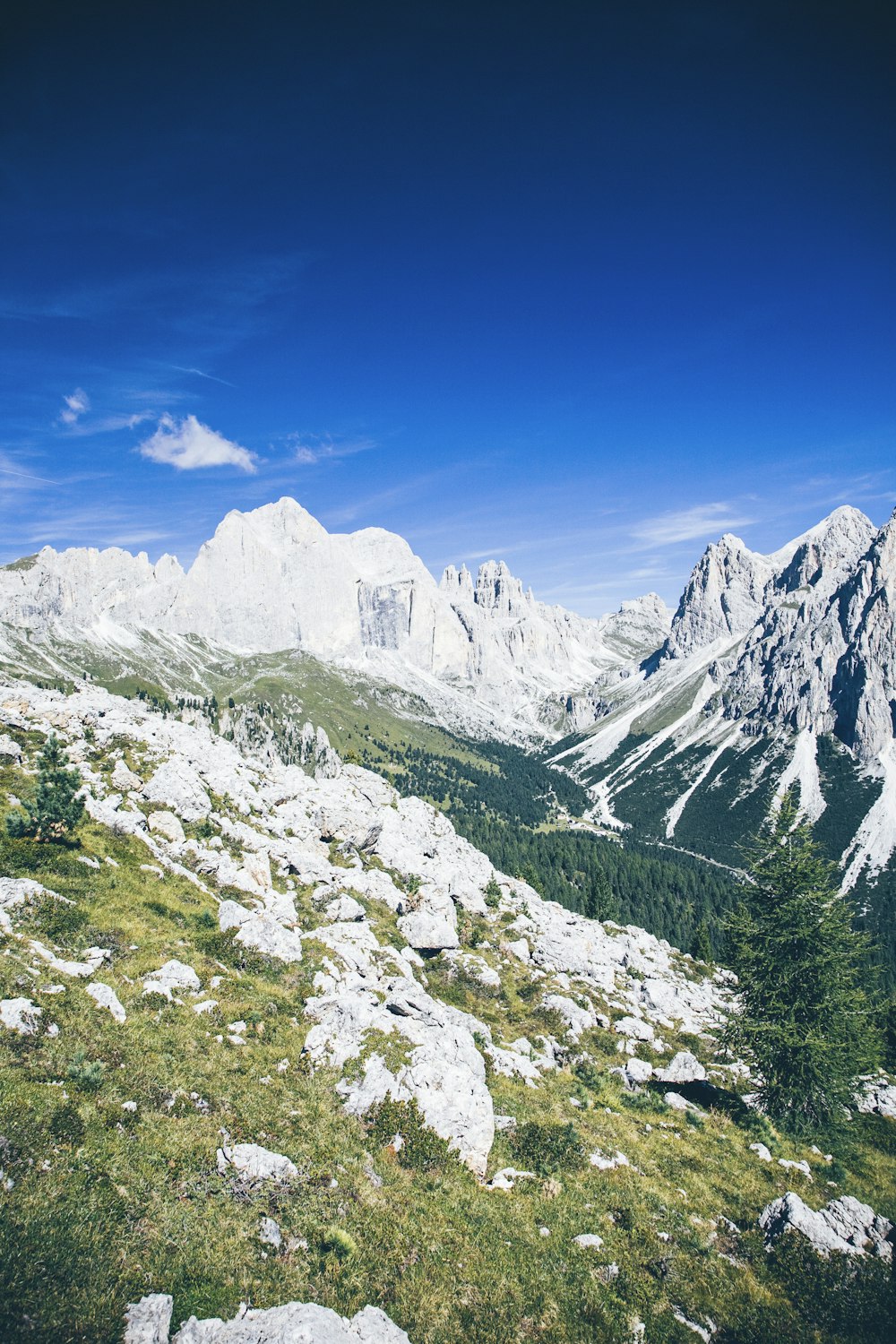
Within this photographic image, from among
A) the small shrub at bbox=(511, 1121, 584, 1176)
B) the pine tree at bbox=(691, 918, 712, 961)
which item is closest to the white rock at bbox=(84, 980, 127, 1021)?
the small shrub at bbox=(511, 1121, 584, 1176)

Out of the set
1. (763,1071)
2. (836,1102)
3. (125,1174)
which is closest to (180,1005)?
(125,1174)

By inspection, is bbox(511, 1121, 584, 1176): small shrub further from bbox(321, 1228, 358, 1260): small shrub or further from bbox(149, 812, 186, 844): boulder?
bbox(149, 812, 186, 844): boulder

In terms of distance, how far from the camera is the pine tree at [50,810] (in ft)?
93.6

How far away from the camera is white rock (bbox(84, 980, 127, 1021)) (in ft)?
66.7

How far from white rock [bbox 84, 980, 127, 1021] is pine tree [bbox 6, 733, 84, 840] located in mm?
11451

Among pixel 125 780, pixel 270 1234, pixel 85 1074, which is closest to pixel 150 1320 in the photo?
pixel 270 1234

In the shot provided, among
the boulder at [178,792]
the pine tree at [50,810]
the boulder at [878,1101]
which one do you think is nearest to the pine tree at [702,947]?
the boulder at [878,1101]

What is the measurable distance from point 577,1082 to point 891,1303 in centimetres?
1543

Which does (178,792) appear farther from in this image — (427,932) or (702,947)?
(702,947)

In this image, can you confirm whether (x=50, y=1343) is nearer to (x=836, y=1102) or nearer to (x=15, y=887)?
(x=15, y=887)

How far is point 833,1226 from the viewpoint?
67.6 feet

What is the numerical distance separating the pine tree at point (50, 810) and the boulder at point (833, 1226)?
3484cm

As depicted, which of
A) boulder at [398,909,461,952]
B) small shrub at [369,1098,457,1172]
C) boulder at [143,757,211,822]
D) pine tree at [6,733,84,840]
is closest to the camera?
small shrub at [369,1098,457,1172]

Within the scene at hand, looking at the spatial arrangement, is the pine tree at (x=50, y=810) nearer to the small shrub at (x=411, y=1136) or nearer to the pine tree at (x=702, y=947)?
the small shrub at (x=411, y=1136)
